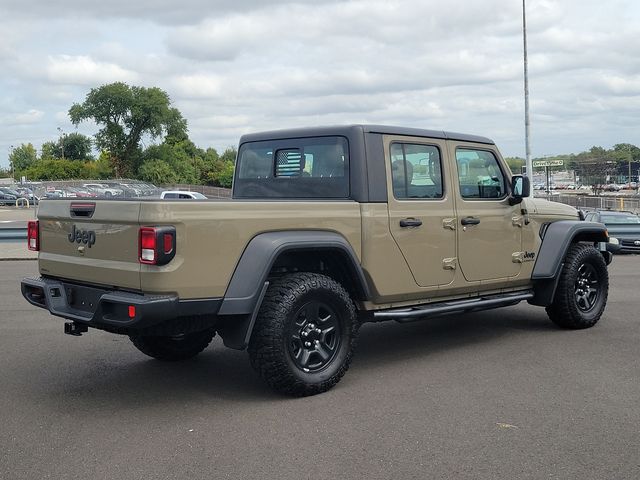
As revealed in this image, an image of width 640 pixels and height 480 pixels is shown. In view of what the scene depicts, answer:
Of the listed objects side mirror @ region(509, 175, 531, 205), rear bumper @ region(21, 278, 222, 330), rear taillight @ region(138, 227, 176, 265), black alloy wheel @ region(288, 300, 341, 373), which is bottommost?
black alloy wheel @ region(288, 300, 341, 373)

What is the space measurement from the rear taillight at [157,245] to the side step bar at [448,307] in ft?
6.17

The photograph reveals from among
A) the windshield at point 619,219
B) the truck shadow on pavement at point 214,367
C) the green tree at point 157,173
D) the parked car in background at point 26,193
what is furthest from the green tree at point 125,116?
the truck shadow on pavement at point 214,367

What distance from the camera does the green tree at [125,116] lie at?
325ft

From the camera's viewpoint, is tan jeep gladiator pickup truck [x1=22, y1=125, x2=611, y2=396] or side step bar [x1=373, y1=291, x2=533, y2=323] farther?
side step bar [x1=373, y1=291, x2=533, y2=323]

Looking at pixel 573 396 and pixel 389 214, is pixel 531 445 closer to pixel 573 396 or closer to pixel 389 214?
→ pixel 573 396

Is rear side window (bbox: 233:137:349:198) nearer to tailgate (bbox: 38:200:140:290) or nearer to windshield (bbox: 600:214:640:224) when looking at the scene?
tailgate (bbox: 38:200:140:290)

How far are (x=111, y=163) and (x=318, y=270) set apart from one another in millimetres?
102887

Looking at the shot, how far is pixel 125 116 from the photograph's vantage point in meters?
101

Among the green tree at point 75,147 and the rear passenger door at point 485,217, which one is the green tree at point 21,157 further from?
the rear passenger door at point 485,217

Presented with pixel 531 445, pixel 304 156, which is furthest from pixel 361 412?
pixel 304 156

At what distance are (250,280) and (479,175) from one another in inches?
112

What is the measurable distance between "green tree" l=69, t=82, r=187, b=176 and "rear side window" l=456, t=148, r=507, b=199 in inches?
3832

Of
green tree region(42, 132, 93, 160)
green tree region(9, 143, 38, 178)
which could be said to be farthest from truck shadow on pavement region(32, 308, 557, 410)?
green tree region(9, 143, 38, 178)

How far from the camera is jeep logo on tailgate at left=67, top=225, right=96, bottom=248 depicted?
4.98 m
